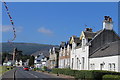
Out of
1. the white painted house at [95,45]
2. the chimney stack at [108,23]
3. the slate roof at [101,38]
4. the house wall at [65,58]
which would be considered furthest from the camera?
the house wall at [65,58]

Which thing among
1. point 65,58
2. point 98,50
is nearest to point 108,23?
point 98,50

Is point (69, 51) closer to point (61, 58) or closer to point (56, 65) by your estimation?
point (61, 58)

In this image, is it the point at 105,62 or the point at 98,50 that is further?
the point at 98,50

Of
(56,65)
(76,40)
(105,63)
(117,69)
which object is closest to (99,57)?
(105,63)

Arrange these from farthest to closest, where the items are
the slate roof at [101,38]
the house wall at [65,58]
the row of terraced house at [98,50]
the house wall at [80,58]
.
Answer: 1. the house wall at [65,58]
2. the house wall at [80,58]
3. the slate roof at [101,38]
4. the row of terraced house at [98,50]

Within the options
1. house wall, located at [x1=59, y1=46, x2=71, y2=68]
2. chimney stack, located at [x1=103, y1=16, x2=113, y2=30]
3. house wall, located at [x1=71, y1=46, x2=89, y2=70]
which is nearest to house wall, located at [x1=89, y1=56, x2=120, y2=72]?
house wall, located at [x1=71, y1=46, x2=89, y2=70]

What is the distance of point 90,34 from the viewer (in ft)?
144

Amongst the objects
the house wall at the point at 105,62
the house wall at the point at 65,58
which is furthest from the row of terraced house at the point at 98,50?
the house wall at the point at 65,58

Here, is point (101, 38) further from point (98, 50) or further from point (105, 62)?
point (105, 62)

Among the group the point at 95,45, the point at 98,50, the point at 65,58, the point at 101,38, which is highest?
the point at 101,38

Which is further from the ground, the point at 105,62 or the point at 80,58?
the point at 80,58

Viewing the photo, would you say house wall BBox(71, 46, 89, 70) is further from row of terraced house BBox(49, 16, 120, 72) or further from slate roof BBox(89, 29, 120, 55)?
slate roof BBox(89, 29, 120, 55)

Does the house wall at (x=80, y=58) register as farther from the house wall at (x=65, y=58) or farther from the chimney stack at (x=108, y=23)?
the house wall at (x=65, y=58)

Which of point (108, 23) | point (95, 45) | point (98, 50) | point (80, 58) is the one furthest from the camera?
point (80, 58)
